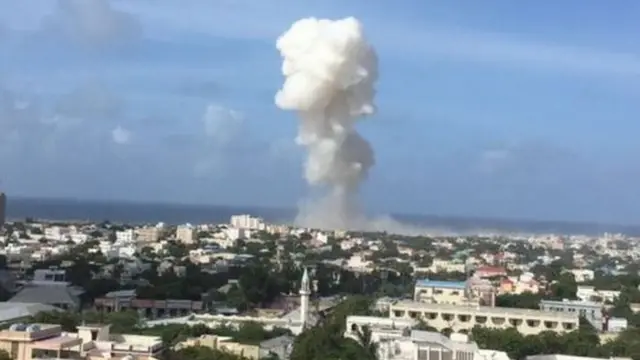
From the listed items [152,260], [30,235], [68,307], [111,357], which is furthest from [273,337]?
[30,235]

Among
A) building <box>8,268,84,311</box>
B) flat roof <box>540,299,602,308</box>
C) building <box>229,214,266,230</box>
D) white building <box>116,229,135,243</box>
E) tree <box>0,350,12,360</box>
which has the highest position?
building <box>229,214,266,230</box>

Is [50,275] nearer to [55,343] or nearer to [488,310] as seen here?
[488,310]

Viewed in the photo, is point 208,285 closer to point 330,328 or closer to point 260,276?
point 260,276

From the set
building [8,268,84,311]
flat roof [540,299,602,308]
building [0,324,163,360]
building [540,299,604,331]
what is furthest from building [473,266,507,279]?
building [0,324,163,360]

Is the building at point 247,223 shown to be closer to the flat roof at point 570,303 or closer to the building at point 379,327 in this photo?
the flat roof at point 570,303

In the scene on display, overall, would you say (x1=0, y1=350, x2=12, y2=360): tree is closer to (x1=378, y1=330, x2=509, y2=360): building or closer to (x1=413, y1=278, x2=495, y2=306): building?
(x1=378, y1=330, x2=509, y2=360): building

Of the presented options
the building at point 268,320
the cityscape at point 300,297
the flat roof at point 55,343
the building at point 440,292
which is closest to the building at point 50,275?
the cityscape at point 300,297
